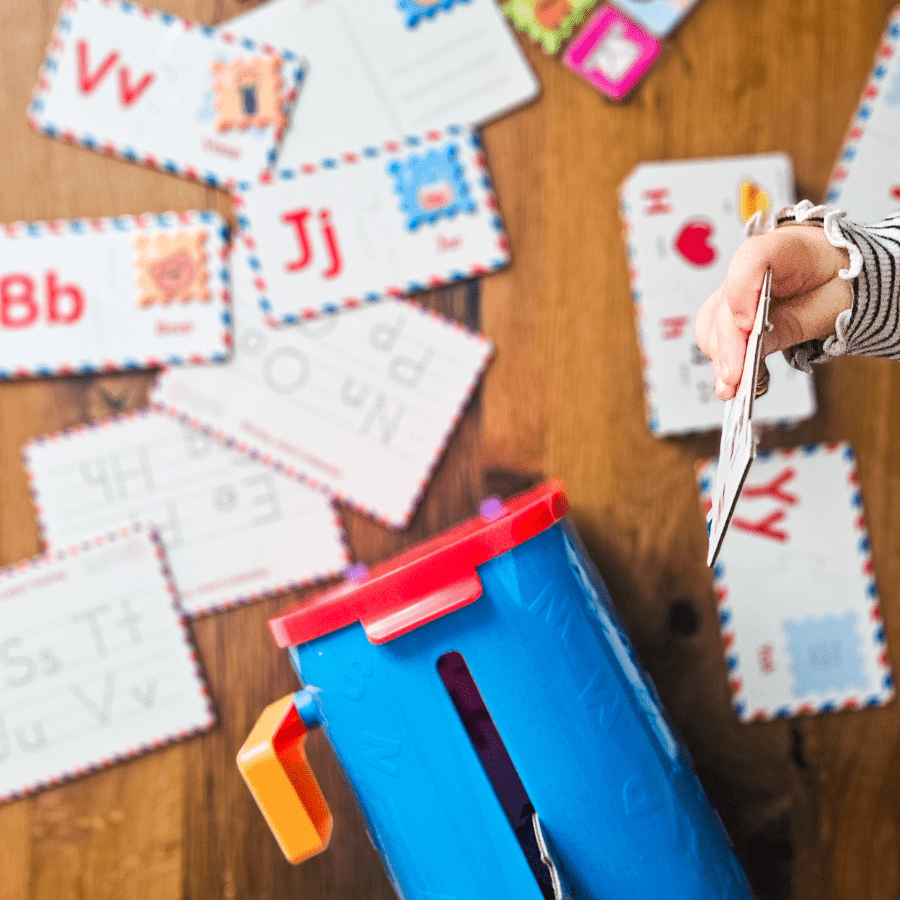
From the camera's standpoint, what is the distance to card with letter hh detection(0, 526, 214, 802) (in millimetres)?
765

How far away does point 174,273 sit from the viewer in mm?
760

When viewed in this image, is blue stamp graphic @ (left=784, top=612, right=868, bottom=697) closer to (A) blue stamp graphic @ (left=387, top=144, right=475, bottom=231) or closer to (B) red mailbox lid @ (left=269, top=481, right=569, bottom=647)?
(B) red mailbox lid @ (left=269, top=481, right=569, bottom=647)

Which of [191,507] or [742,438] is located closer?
[742,438]

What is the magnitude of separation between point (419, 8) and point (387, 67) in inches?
2.6

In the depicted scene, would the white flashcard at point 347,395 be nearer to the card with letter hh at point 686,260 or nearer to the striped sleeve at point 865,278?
the card with letter hh at point 686,260

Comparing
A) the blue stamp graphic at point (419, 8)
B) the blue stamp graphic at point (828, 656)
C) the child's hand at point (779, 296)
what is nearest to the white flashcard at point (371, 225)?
the blue stamp graphic at point (419, 8)

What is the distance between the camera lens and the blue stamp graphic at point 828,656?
76cm

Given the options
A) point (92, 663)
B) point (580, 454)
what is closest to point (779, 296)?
point (580, 454)

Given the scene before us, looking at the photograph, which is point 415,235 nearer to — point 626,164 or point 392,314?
point 392,314

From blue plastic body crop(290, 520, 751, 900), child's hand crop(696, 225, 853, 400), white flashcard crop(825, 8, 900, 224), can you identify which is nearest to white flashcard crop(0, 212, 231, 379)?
blue plastic body crop(290, 520, 751, 900)

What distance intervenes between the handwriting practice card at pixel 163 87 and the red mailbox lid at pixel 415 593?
0.47m

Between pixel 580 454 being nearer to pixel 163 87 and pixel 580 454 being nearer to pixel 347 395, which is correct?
pixel 347 395

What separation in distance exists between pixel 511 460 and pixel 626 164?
326 millimetres

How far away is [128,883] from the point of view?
2.53 feet
